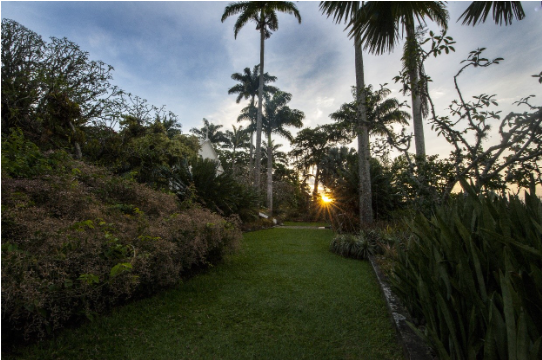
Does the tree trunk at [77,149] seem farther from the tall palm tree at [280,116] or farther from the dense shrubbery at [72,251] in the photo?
the tall palm tree at [280,116]

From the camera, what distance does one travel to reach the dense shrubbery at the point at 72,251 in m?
2.10

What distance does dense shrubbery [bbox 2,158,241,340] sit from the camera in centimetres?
210

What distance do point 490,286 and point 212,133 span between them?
1628 inches

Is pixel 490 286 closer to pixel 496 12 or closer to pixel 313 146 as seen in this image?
pixel 496 12

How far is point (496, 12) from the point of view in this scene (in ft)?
15.8

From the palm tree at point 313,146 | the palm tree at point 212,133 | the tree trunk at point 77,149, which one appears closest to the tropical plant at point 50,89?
the tree trunk at point 77,149

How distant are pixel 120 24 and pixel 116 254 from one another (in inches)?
160

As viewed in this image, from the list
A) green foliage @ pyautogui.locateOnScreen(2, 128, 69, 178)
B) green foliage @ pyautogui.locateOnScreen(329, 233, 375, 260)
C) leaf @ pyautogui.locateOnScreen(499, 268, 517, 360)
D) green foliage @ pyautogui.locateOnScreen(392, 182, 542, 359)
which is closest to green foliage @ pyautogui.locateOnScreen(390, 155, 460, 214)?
green foliage @ pyautogui.locateOnScreen(329, 233, 375, 260)

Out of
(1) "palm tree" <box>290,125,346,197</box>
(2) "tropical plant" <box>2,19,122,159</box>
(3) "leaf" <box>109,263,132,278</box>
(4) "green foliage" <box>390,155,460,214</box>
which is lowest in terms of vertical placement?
(3) "leaf" <box>109,263,132,278</box>

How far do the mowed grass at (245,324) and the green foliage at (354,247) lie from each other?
189 centimetres

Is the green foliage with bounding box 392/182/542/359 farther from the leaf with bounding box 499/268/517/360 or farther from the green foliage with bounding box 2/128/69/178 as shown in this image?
the green foliage with bounding box 2/128/69/178

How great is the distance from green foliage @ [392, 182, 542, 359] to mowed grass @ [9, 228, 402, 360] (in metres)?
0.99

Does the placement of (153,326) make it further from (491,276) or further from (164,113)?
(164,113)

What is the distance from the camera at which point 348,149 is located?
2895 cm
